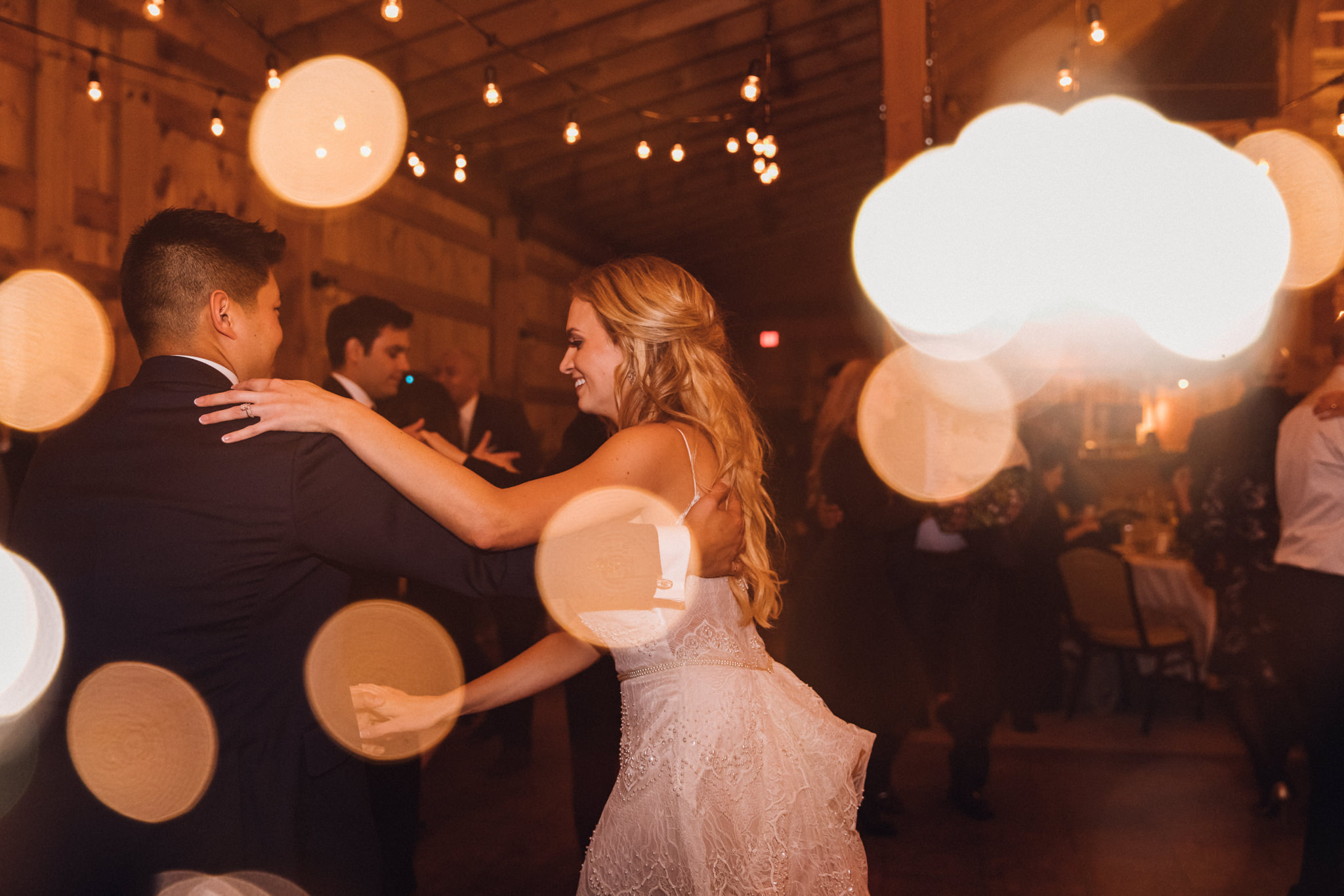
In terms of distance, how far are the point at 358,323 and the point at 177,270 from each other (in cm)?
204

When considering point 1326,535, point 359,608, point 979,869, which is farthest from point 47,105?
point 1326,535

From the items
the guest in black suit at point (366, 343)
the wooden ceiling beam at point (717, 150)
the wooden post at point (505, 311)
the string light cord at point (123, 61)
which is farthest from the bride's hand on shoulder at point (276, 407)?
the wooden ceiling beam at point (717, 150)

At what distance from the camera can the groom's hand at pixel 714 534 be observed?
1.57 metres

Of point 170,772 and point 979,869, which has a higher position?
point 170,772

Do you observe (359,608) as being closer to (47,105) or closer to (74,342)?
(74,342)

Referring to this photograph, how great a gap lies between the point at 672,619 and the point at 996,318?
23.5 feet

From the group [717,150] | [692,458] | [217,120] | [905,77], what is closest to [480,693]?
[692,458]

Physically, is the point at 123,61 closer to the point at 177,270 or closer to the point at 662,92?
the point at 177,270

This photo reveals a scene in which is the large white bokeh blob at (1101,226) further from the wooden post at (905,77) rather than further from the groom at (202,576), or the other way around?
the groom at (202,576)

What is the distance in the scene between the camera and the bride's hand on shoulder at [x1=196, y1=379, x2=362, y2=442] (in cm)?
119

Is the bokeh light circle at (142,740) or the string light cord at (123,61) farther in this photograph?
the string light cord at (123,61)

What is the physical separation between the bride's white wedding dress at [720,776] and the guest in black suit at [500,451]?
2.01 m

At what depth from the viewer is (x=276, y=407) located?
3.94ft

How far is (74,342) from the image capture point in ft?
12.5
